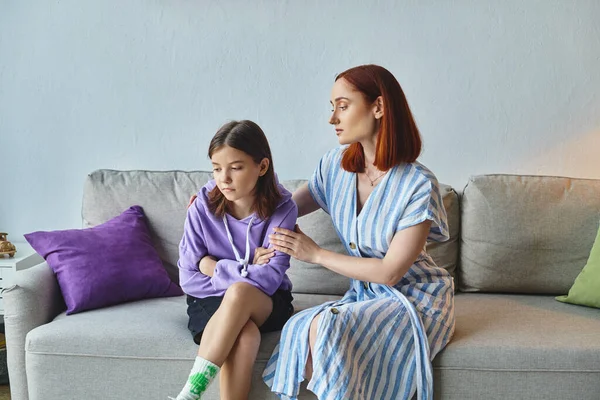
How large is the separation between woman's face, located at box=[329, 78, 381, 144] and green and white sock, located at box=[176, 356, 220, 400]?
71 cm

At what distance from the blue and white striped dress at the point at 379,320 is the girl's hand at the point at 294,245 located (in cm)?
14

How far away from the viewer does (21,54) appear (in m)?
2.96

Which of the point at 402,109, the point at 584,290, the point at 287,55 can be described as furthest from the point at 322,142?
the point at 584,290

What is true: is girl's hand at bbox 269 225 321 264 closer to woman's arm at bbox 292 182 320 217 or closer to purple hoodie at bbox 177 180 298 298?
purple hoodie at bbox 177 180 298 298

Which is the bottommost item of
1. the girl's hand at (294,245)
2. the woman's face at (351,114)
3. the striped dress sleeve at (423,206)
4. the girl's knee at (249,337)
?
the girl's knee at (249,337)

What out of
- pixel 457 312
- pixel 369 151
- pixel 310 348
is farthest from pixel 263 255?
pixel 457 312

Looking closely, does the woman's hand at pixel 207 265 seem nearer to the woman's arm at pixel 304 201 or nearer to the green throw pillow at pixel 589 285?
the woman's arm at pixel 304 201

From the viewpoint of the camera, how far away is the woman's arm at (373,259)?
80.0 inches

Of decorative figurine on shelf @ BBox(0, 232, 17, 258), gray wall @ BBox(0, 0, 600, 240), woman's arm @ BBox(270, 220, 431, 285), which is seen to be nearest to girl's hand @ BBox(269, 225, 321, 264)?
woman's arm @ BBox(270, 220, 431, 285)

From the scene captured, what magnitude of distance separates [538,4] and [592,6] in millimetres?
200

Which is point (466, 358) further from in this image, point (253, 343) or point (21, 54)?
point (21, 54)

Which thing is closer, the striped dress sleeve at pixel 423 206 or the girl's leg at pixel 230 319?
the girl's leg at pixel 230 319

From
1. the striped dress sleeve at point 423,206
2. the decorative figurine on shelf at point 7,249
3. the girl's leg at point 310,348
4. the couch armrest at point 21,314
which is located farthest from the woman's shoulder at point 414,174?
the decorative figurine on shelf at point 7,249

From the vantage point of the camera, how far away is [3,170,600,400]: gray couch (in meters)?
2.01
